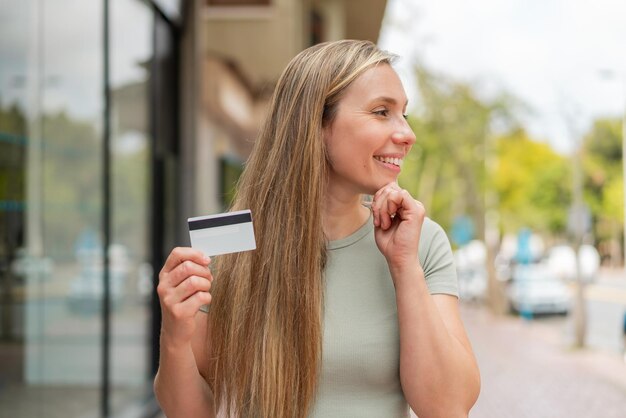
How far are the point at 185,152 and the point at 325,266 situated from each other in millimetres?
8342

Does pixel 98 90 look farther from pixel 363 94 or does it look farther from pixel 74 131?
pixel 363 94

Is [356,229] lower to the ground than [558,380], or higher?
higher

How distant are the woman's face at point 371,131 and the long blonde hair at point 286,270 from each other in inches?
1.1

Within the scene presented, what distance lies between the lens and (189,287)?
176 centimetres

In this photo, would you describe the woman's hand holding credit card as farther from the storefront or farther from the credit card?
the storefront

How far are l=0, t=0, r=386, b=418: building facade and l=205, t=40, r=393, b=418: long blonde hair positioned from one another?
1.96m

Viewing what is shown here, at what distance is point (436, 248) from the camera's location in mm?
2002

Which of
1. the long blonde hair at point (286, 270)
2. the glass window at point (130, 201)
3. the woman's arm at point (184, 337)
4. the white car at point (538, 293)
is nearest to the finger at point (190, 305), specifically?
the woman's arm at point (184, 337)

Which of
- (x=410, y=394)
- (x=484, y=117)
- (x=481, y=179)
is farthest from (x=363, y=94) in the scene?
(x=481, y=179)

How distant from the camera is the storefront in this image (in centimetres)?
566

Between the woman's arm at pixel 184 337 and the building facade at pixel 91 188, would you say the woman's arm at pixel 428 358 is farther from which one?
the building facade at pixel 91 188

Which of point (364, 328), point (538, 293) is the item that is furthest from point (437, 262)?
point (538, 293)

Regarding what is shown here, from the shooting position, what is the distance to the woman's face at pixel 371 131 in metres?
1.96

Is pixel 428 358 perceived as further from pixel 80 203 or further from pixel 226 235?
pixel 80 203
